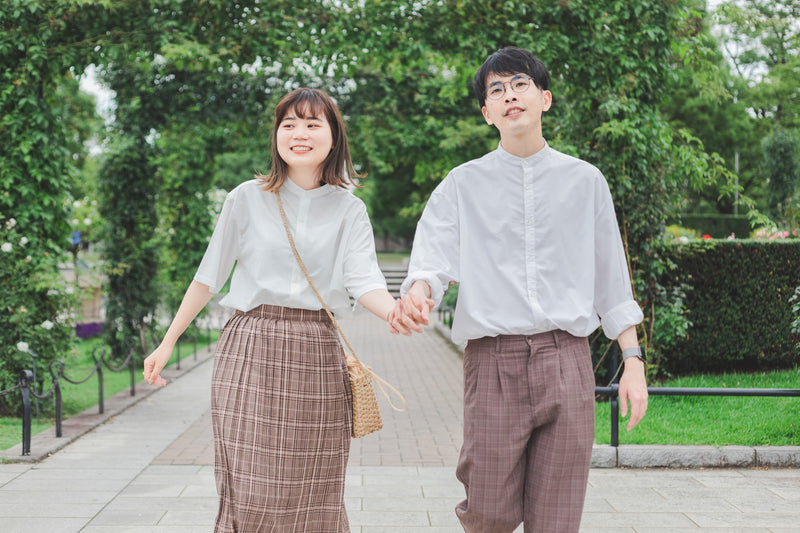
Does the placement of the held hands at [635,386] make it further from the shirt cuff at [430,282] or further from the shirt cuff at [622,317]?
A: the shirt cuff at [430,282]

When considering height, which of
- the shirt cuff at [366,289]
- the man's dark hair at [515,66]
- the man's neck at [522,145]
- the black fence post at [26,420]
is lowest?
the black fence post at [26,420]

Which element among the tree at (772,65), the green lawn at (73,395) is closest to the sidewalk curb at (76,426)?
the green lawn at (73,395)

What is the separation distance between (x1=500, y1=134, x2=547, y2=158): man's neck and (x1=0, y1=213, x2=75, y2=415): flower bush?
5.43m

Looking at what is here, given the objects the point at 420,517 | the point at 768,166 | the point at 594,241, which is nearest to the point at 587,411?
the point at 594,241

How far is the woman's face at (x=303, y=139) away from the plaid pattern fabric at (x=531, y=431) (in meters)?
0.87

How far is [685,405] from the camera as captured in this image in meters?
6.71

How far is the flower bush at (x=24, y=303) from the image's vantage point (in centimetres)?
660

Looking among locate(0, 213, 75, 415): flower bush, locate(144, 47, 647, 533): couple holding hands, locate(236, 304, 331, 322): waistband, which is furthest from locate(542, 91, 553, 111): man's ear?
locate(0, 213, 75, 415): flower bush

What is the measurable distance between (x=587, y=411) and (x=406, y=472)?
9.98 ft

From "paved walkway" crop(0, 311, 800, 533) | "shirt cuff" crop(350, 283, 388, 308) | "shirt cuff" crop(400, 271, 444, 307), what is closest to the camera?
"shirt cuff" crop(400, 271, 444, 307)

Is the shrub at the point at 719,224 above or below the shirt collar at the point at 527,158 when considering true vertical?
above

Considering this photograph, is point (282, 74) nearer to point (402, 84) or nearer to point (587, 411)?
point (402, 84)

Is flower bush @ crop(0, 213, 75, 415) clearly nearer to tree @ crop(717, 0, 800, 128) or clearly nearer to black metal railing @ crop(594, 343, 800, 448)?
black metal railing @ crop(594, 343, 800, 448)

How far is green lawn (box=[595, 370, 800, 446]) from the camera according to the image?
552 cm
